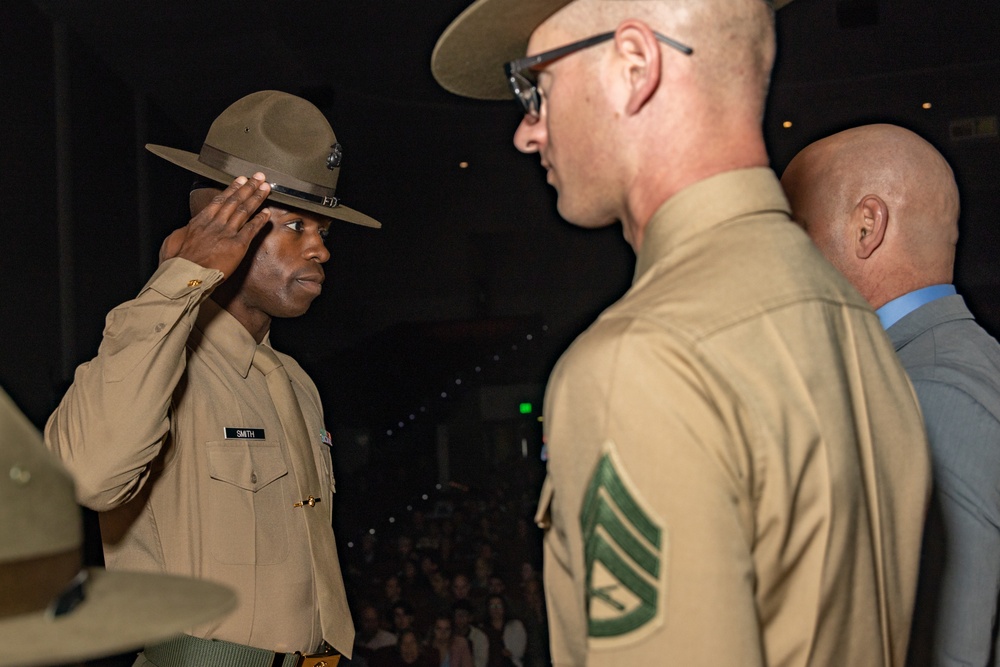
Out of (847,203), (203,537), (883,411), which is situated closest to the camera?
(883,411)

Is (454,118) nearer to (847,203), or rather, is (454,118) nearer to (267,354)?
(267,354)

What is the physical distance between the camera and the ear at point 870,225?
1.68 m

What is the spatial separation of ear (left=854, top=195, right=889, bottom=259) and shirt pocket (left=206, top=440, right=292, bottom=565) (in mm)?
1158

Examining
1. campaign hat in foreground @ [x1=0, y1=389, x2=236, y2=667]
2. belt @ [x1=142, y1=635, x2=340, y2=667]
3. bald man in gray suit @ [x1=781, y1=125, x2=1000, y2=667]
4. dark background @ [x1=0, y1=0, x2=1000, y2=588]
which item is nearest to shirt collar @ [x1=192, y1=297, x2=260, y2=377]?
belt @ [x1=142, y1=635, x2=340, y2=667]

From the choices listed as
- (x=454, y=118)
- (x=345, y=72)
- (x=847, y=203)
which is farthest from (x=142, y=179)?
(x=847, y=203)

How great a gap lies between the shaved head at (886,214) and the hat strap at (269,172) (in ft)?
3.47

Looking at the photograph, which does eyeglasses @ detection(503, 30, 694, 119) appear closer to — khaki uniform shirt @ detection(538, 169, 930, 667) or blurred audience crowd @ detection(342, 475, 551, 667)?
khaki uniform shirt @ detection(538, 169, 930, 667)

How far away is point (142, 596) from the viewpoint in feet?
2.42

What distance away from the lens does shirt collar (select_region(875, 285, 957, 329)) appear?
Answer: 163cm

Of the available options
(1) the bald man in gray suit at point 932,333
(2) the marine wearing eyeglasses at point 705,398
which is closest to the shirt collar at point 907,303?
(1) the bald man in gray suit at point 932,333

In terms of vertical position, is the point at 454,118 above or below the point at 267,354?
above

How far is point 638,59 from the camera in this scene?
3.10 ft

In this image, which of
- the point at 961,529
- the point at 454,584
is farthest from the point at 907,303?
the point at 454,584

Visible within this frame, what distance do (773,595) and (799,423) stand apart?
0.15m
